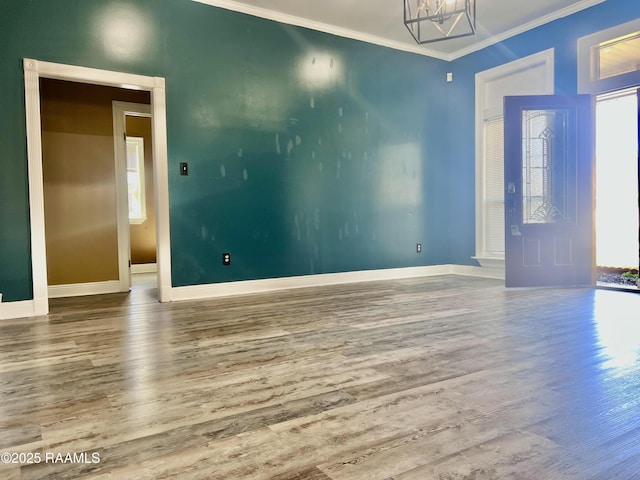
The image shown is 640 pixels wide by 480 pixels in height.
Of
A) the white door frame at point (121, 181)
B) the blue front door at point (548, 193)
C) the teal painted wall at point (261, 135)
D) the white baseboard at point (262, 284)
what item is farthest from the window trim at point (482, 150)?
the white door frame at point (121, 181)

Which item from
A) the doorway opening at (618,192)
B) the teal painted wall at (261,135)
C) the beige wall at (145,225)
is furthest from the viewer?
the beige wall at (145,225)

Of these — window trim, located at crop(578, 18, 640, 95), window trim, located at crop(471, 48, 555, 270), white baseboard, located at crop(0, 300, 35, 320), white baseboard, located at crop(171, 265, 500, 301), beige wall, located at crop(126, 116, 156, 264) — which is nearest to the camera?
white baseboard, located at crop(0, 300, 35, 320)

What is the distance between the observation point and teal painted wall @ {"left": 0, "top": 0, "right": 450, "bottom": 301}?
3.53 metres

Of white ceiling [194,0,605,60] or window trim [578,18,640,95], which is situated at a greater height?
white ceiling [194,0,605,60]

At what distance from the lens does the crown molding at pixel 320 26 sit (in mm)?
4316

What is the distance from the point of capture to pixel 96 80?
12.2ft

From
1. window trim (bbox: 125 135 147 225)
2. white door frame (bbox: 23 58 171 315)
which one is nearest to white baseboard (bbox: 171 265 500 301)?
Result: white door frame (bbox: 23 58 171 315)

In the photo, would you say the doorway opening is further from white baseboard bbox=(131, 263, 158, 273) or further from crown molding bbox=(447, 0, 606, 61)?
white baseboard bbox=(131, 263, 158, 273)

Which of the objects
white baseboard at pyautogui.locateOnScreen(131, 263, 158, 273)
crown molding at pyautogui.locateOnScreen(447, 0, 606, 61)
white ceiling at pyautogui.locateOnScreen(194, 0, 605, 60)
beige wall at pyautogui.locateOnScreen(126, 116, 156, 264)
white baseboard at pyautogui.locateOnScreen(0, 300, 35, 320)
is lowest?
white baseboard at pyautogui.locateOnScreen(131, 263, 158, 273)

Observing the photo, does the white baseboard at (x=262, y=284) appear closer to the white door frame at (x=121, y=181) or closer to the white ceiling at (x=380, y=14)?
the white door frame at (x=121, y=181)

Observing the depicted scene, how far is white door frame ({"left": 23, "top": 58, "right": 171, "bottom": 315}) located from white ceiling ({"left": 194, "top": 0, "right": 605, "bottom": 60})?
1.16 m

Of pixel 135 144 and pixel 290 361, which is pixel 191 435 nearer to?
pixel 290 361

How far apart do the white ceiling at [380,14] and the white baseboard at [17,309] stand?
3217 mm

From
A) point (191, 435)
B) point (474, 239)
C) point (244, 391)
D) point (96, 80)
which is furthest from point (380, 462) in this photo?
point (474, 239)
